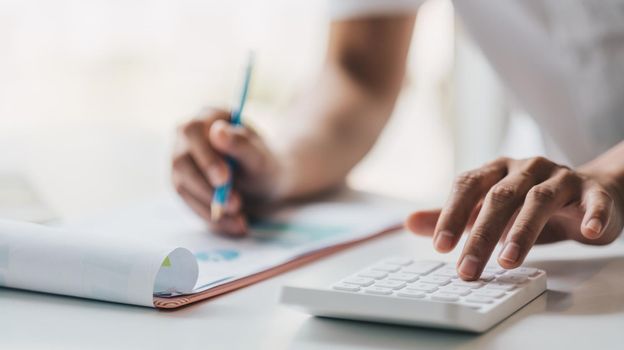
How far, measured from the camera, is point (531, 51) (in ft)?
3.46

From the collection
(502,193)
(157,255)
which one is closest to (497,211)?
(502,193)

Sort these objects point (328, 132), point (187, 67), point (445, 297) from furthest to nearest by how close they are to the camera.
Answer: point (187, 67)
point (328, 132)
point (445, 297)

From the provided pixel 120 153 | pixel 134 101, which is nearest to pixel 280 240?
pixel 120 153

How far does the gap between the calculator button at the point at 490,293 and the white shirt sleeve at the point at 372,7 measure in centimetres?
73

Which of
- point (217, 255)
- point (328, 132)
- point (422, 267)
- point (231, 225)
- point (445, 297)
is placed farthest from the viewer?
point (328, 132)

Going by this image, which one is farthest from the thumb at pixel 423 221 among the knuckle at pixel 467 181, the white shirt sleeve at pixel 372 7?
the white shirt sleeve at pixel 372 7

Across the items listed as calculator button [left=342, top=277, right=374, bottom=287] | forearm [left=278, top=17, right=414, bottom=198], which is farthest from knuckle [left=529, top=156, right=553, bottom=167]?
forearm [left=278, top=17, right=414, bottom=198]

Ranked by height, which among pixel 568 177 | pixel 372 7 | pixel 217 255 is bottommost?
A: pixel 217 255

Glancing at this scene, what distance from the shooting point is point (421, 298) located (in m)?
0.54

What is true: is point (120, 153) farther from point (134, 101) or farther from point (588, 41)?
point (134, 101)

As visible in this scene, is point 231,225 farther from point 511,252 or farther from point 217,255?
point 511,252

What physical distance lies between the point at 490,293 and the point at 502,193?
0.40ft

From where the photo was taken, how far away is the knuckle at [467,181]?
691mm

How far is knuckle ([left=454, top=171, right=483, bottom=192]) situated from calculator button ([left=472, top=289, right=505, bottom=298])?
0.13 metres
